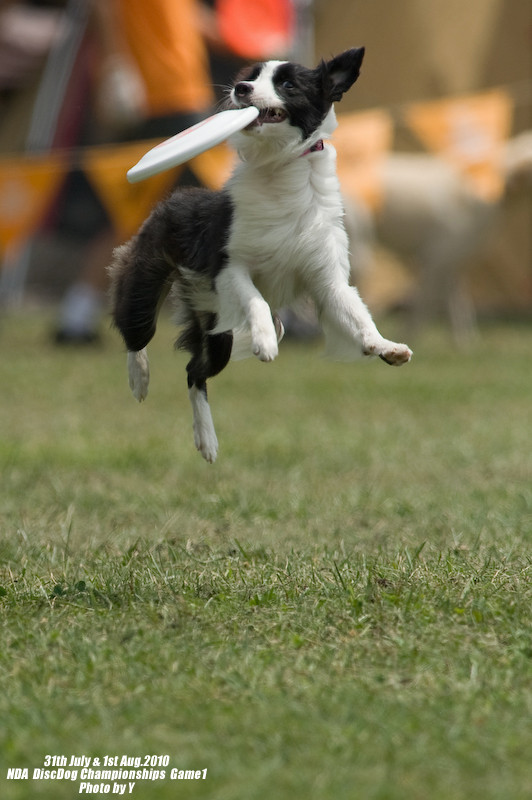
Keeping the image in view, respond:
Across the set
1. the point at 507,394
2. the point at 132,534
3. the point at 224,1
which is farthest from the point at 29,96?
the point at 132,534

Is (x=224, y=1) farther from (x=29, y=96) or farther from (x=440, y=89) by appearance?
(x=29, y=96)

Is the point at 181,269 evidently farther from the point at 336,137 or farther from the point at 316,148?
the point at 336,137

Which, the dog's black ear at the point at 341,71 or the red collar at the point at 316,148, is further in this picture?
the red collar at the point at 316,148

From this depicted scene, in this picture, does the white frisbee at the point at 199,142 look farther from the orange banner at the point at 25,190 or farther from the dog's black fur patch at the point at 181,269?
the orange banner at the point at 25,190

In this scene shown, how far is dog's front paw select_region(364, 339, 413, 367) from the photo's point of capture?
2645 millimetres

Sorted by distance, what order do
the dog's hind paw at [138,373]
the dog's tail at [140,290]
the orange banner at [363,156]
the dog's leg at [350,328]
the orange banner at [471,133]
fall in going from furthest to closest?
the orange banner at [471,133]
the orange banner at [363,156]
the dog's hind paw at [138,373]
the dog's tail at [140,290]
the dog's leg at [350,328]

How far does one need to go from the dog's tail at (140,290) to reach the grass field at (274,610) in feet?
2.12

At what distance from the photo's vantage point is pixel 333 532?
3732 millimetres

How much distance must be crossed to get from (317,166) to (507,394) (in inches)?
171

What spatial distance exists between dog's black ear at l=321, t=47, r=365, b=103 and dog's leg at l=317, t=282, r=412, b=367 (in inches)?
19.5

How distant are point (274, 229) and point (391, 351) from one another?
1.48 feet

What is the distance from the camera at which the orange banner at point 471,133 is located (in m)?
9.08

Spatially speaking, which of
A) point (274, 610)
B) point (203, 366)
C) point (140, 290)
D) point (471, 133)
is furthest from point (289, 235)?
point (471, 133)

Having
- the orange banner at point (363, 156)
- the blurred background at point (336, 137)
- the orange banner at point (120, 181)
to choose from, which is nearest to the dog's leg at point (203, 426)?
the blurred background at point (336, 137)
